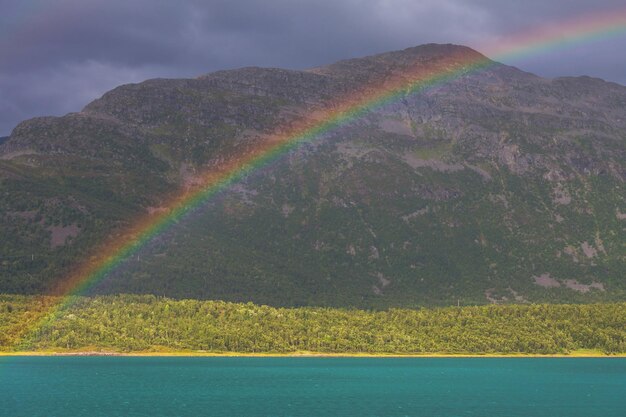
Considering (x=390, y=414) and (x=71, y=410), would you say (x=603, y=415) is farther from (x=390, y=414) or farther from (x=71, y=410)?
(x=71, y=410)

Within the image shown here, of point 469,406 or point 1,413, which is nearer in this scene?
point 1,413

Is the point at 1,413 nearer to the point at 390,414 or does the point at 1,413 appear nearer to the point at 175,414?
the point at 175,414

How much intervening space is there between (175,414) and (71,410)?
23876 millimetres

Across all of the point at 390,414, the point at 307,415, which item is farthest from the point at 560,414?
the point at 307,415

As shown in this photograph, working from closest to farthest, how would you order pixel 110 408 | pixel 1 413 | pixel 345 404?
1. pixel 1 413
2. pixel 110 408
3. pixel 345 404

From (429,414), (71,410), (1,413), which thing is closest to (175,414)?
(71,410)

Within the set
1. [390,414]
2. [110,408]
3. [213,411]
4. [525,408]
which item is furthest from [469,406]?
[110,408]

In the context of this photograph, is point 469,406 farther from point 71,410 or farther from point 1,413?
point 1,413

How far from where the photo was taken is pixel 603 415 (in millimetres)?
179125

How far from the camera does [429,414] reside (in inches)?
7037

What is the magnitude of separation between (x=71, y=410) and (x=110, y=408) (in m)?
8.63

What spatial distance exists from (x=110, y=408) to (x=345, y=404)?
179 feet

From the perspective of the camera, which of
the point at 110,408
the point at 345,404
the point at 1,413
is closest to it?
the point at 1,413

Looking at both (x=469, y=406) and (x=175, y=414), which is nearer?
(x=175, y=414)
